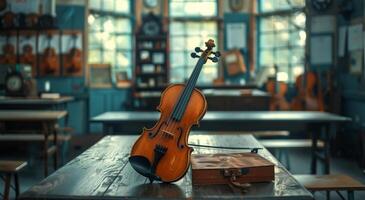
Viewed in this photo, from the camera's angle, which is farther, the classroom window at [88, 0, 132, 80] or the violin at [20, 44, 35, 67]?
the classroom window at [88, 0, 132, 80]

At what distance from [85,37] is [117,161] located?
20.6 ft

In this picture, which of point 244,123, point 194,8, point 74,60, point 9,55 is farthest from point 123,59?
point 244,123

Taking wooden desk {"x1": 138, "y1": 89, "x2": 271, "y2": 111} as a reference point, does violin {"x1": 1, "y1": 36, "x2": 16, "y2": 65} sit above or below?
above

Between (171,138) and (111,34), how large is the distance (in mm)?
7410

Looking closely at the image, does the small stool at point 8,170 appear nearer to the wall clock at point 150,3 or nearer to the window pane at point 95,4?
the window pane at point 95,4

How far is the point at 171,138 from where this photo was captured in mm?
1942

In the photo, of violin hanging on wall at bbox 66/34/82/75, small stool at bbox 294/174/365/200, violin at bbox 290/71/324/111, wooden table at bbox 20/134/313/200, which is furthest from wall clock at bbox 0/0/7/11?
wooden table at bbox 20/134/313/200

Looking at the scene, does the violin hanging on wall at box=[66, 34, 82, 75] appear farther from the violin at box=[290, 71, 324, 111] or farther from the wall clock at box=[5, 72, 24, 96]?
the violin at box=[290, 71, 324, 111]

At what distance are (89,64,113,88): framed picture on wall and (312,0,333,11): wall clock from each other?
12.0 ft

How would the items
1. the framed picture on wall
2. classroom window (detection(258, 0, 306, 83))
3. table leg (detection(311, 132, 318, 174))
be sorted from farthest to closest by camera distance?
the framed picture on wall
classroom window (detection(258, 0, 306, 83))
table leg (detection(311, 132, 318, 174))

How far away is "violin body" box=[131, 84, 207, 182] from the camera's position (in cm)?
187

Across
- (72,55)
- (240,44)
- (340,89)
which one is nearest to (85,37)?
(72,55)

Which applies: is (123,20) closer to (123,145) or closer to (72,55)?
(72,55)

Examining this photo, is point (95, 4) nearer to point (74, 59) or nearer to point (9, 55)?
point (74, 59)
